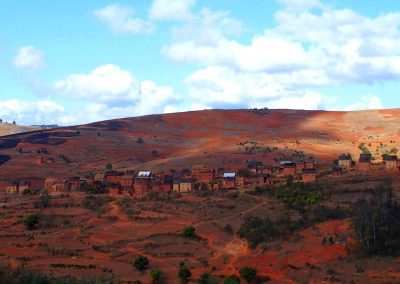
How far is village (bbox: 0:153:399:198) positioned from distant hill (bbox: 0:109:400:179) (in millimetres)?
7618

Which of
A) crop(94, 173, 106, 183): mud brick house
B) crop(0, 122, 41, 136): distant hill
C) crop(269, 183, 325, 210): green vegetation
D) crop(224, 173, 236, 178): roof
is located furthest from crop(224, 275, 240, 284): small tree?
crop(0, 122, 41, 136): distant hill

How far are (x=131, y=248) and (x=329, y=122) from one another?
87.8 m

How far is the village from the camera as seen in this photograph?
196 ft

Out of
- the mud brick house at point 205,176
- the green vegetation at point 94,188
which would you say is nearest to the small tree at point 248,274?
the green vegetation at point 94,188

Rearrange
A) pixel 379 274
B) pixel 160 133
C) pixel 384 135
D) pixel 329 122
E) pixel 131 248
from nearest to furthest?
pixel 379 274, pixel 131 248, pixel 384 135, pixel 160 133, pixel 329 122

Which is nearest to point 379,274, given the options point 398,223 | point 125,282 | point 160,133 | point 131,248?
point 398,223

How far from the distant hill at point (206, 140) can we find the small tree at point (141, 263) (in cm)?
3911

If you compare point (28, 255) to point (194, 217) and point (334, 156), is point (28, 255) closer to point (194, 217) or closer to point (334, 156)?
point (194, 217)

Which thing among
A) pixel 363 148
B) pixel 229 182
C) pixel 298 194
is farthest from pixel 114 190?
pixel 363 148

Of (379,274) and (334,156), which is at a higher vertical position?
(334,156)

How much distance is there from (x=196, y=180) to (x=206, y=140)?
140ft

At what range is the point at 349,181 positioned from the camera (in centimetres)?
5619

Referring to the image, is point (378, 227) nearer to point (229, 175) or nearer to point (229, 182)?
point (229, 182)

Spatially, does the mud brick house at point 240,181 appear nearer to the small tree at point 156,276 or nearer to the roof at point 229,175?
the roof at point 229,175
